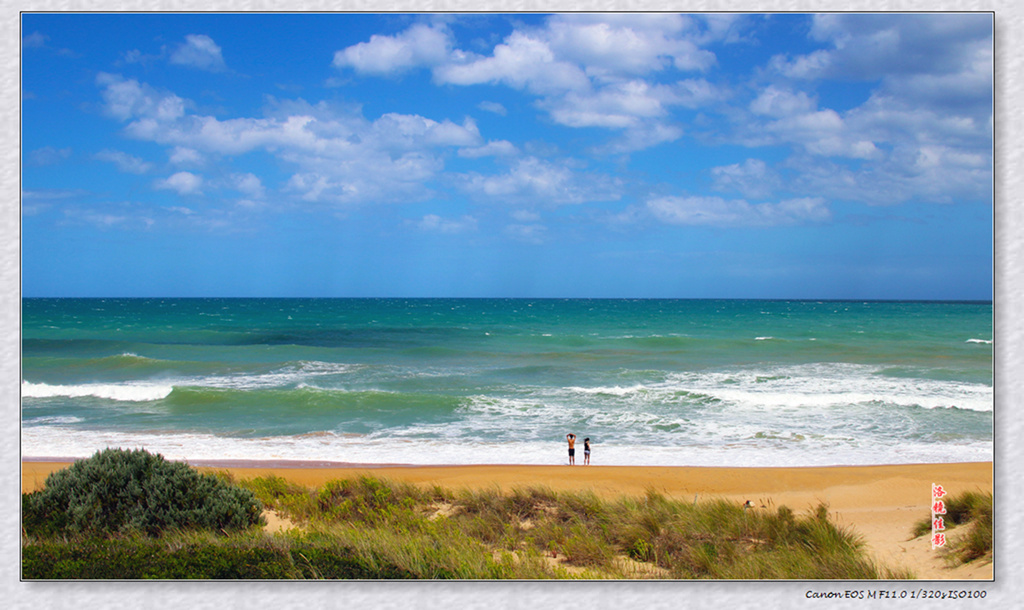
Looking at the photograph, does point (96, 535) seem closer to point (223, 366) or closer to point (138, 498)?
point (138, 498)

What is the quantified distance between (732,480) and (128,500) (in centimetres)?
837

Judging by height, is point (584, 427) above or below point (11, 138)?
below

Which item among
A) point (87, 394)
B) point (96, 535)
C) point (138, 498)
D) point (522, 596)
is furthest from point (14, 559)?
point (87, 394)

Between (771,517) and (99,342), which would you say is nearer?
(771,517)

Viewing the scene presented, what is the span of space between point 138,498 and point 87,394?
14658 mm

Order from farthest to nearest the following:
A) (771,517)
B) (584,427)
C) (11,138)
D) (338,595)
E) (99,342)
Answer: (99,342)
(584,427)
(771,517)
(11,138)
(338,595)

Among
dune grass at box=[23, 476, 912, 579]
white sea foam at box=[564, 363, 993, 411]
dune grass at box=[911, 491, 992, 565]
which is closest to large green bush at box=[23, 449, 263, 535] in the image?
dune grass at box=[23, 476, 912, 579]

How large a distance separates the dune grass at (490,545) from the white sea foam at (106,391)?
13.1m

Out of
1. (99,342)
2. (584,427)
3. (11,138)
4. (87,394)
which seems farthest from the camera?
(99,342)

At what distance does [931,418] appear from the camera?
13.8m

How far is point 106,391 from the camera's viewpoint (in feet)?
57.2

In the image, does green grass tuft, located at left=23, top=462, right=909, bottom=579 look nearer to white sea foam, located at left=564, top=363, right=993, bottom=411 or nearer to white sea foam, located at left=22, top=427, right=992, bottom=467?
white sea foam, located at left=22, top=427, right=992, bottom=467

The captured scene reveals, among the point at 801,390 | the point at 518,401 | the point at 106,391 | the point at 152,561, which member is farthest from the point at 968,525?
the point at 106,391

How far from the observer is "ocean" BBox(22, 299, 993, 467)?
11539 millimetres
